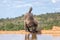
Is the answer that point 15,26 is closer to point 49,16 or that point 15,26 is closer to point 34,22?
point 49,16

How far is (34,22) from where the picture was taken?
616 inches

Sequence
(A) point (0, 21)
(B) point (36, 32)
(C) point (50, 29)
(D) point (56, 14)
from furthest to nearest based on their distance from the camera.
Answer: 1. (D) point (56, 14)
2. (A) point (0, 21)
3. (C) point (50, 29)
4. (B) point (36, 32)

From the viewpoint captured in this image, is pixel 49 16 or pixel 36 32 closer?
pixel 36 32

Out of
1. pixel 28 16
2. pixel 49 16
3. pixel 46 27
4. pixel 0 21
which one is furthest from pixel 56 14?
pixel 28 16

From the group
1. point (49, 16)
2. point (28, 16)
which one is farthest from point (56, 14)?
point (28, 16)

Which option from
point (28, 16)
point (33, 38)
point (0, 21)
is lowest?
point (0, 21)

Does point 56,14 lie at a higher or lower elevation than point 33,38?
lower

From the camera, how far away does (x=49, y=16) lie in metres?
69.6

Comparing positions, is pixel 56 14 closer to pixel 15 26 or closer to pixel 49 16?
pixel 49 16

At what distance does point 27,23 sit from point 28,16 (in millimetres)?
343

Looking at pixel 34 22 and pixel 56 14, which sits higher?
pixel 34 22

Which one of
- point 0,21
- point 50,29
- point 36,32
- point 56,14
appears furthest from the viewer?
point 56,14

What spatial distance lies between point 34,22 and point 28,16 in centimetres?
47

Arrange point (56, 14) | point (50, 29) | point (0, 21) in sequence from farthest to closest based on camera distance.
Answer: point (56, 14)
point (0, 21)
point (50, 29)
